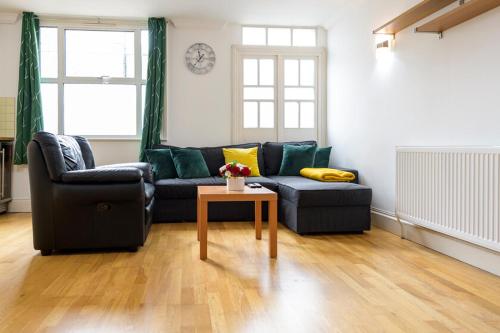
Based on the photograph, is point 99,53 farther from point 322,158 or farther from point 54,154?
point 322,158

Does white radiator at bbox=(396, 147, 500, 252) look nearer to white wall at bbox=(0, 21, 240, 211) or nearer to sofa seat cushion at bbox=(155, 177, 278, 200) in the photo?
sofa seat cushion at bbox=(155, 177, 278, 200)

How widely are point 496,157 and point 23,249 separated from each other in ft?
10.9

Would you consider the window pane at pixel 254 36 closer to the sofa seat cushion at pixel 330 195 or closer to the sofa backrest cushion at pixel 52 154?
the sofa seat cushion at pixel 330 195

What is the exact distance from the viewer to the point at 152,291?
230 centimetres

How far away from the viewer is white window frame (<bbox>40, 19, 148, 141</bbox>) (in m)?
→ 5.38

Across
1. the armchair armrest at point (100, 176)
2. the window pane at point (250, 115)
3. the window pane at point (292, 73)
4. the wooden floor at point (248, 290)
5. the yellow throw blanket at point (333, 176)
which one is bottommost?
the wooden floor at point (248, 290)

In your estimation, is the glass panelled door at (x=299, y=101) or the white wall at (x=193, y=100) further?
the glass panelled door at (x=299, y=101)

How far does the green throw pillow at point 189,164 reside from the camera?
4883 mm

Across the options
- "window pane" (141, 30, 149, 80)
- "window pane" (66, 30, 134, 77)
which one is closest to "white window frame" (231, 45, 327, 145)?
"window pane" (141, 30, 149, 80)

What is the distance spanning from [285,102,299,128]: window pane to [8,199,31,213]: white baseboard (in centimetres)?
Answer: 341

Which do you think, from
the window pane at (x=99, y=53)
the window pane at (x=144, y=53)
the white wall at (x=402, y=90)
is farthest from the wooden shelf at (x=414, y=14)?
the window pane at (x=99, y=53)

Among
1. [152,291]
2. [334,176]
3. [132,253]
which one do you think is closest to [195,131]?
[334,176]

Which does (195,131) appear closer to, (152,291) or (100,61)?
(100,61)

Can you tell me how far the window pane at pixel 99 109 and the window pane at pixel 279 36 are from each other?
191 cm
